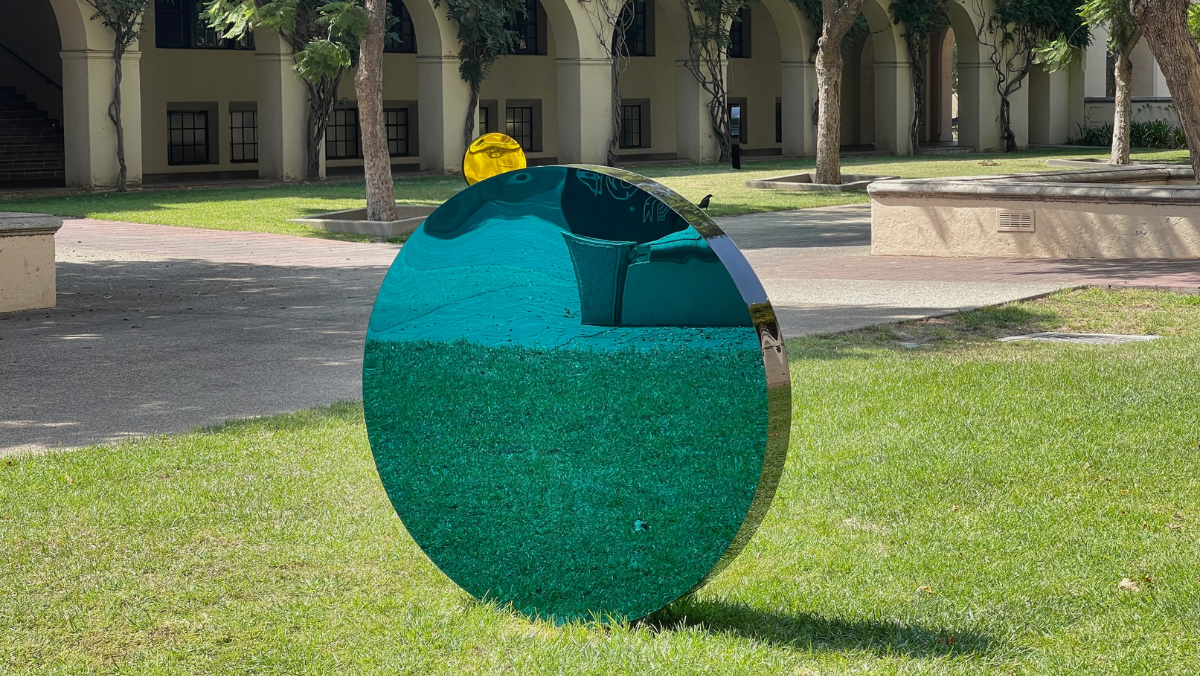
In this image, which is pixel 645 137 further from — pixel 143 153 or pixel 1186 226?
pixel 1186 226

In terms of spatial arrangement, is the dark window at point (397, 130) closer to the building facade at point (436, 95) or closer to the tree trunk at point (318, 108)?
the building facade at point (436, 95)

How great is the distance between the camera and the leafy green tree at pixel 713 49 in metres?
33.3

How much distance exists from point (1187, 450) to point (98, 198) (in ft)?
70.0

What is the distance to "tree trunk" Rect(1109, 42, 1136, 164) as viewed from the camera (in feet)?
83.4

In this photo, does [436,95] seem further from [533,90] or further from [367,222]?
[367,222]

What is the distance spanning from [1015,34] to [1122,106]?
13.2 m

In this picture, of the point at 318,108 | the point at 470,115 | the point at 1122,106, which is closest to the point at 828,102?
the point at 1122,106

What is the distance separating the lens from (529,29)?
3534cm

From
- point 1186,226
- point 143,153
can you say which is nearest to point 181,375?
point 1186,226

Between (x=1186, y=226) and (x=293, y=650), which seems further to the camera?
(x=1186, y=226)

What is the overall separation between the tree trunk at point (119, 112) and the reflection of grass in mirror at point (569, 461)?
75.2 feet

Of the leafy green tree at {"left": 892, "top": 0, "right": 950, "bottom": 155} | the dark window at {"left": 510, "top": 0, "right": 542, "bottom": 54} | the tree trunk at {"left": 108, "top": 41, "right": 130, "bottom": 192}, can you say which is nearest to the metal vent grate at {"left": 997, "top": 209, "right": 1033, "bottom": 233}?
the tree trunk at {"left": 108, "top": 41, "right": 130, "bottom": 192}

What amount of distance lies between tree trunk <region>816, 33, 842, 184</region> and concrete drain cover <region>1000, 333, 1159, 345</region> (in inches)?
545

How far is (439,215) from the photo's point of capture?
4266mm
